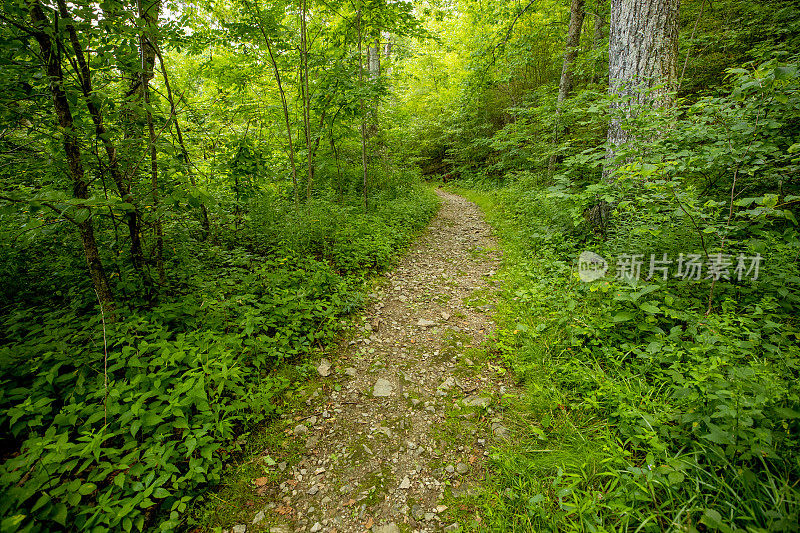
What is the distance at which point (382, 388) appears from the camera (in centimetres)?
368

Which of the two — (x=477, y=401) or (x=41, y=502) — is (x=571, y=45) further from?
(x=41, y=502)

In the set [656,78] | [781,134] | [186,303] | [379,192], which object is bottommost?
[186,303]

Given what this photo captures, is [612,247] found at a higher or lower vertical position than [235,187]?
lower

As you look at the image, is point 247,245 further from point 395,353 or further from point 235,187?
point 395,353

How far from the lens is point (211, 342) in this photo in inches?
135

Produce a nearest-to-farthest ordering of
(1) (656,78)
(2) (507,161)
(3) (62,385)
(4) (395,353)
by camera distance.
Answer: (3) (62,385) < (4) (395,353) < (1) (656,78) < (2) (507,161)

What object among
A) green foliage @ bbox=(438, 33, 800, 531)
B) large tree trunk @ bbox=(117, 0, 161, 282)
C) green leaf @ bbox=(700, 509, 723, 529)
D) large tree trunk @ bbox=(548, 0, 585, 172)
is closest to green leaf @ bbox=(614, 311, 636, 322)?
green foliage @ bbox=(438, 33, 800, 531)

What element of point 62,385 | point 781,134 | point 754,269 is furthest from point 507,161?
point 62,385

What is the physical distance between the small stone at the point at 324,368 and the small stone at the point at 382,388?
64cm


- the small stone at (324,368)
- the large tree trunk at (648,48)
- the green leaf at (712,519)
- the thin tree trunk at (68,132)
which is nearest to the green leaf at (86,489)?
the thin tree trunk at (68,132)

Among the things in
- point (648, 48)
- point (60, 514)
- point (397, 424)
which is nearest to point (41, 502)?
point (60, 514)

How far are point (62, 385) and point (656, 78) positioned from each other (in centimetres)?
812

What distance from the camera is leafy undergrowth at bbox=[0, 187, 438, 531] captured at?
6.60ft

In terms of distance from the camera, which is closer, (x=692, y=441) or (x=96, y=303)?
(x=692, y=441)
